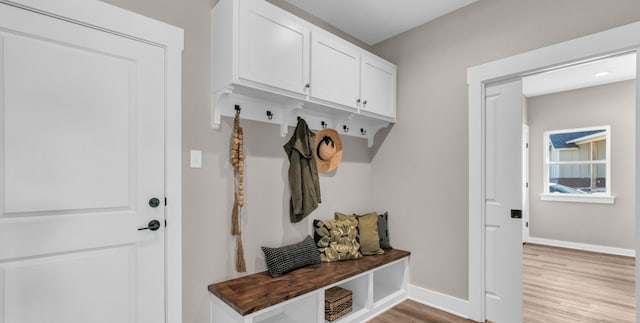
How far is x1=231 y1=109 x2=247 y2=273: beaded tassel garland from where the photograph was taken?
6.55 feet

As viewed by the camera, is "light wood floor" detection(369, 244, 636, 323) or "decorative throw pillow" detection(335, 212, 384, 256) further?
"decorative throw pillow" detection(335, 212, 384, 256)

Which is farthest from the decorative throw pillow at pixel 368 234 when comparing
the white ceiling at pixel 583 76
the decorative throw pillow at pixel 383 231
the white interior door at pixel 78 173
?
the white ceiling at pixel 583 76

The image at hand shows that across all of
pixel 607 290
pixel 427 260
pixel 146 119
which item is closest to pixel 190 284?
pixel 146 119

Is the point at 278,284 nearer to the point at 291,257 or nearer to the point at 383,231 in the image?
the point at 291,257

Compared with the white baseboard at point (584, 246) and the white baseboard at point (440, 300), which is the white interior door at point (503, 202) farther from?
the white baseboard at point (584, 246)

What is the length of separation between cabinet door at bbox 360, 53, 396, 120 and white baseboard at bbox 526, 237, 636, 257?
4280 mm

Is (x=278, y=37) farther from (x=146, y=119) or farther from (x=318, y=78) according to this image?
(x=146, y=119)

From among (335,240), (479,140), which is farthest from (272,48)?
(479,140)

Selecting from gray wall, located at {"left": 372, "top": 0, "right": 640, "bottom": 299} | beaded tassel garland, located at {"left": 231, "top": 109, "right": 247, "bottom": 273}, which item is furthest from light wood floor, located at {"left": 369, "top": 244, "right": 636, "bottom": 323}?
beaded tassel garland, located at {"left": 231, "top": 109, "right": 247, "bottom": 273}

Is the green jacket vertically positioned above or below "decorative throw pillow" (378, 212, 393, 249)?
above

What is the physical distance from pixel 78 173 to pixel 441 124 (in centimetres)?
258

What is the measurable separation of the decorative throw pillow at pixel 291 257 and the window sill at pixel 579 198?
190 inches

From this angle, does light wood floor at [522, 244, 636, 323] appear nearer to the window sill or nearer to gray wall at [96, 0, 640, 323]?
the window sill

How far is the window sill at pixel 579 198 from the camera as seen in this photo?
178 inches
